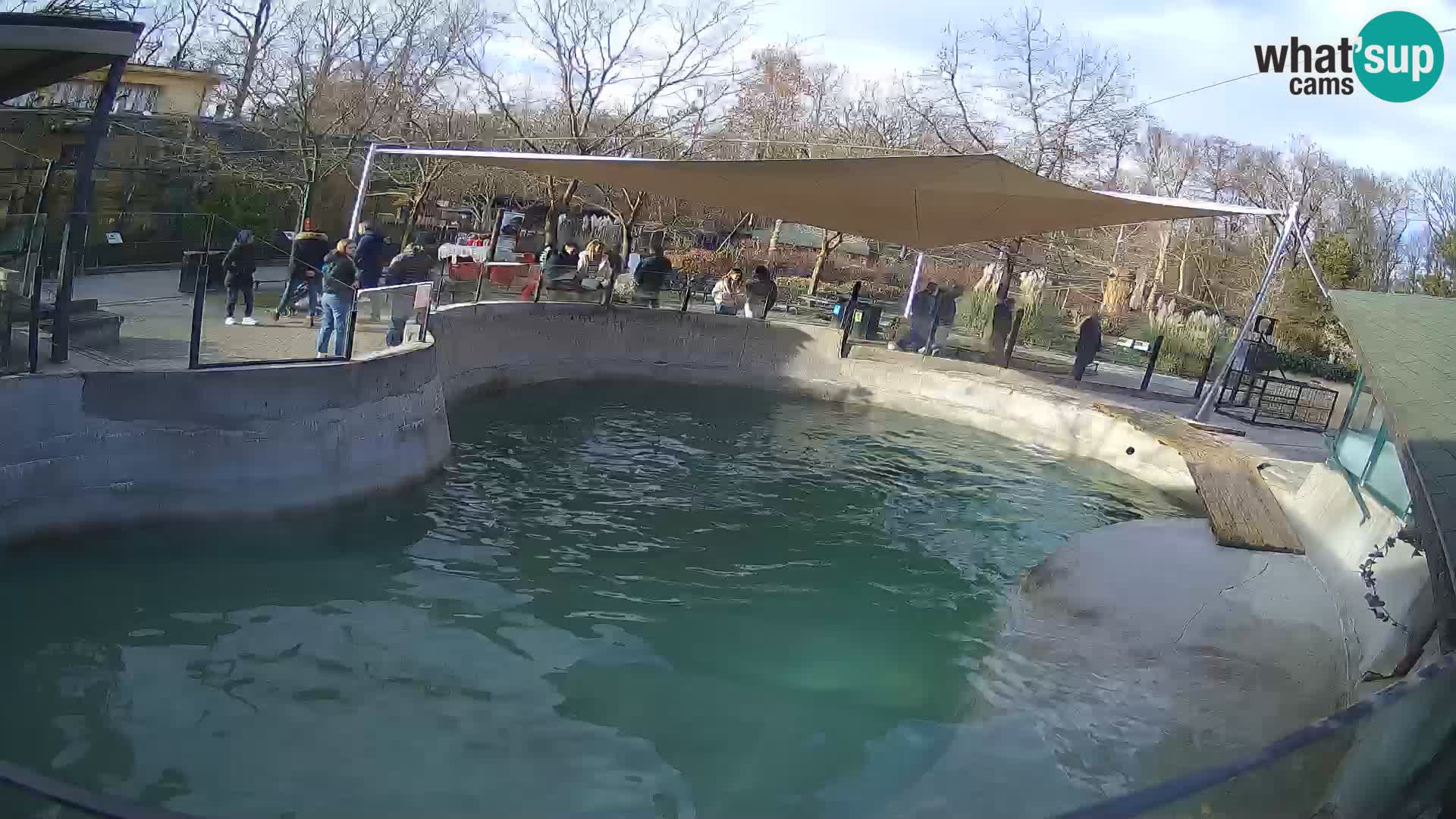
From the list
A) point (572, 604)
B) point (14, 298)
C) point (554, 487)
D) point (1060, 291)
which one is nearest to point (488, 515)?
point (554, 487)

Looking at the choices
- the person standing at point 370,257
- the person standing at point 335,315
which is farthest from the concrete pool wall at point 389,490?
the person standing at point 370,257

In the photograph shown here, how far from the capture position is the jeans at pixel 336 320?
941 cm

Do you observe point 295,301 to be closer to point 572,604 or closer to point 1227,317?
point 572,604

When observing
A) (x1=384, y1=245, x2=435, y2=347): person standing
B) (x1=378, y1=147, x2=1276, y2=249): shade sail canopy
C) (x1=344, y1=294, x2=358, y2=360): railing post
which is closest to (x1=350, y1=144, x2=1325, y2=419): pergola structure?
(x1=378, y1=147, x2=1276, y2=249): shade sail canopy

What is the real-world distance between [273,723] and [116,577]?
7.93 ft

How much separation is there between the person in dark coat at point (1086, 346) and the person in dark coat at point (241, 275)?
12.9 meters

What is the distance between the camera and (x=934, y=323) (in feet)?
58.5

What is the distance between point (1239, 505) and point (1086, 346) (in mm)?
7869

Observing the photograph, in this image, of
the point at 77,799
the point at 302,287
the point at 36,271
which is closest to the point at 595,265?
the point at 302,287

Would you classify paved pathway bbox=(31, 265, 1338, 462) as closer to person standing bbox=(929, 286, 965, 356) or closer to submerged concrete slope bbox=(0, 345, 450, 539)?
submerged concrete slope bbox=(0, 345, 450, 539)

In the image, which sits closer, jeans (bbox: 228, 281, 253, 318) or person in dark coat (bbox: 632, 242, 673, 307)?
jeans (bbox: 228, 281, 253, 318)

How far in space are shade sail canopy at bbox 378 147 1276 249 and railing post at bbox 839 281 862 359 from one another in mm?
1325

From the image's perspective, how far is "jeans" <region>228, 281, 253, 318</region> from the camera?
349 inches

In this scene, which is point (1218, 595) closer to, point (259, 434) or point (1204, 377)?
point (259, 434)
